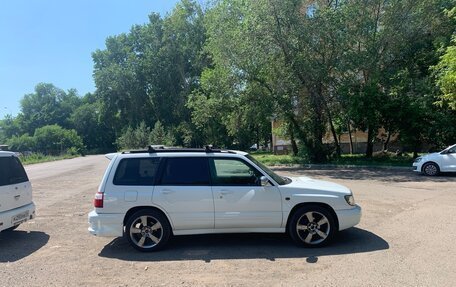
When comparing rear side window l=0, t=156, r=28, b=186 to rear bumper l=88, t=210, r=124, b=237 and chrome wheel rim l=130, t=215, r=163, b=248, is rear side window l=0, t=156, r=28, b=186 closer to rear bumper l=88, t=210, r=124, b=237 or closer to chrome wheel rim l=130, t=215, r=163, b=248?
rear bumper l=88, t=210, r=124, b=237

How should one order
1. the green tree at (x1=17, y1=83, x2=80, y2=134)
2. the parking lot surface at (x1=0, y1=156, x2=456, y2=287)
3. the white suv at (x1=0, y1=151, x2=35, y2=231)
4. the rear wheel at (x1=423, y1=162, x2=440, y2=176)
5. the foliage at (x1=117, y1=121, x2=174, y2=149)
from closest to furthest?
the parking lot surface at (x1=0, y1=156, x2=456, y2=287)
the white suv at (x1=0, y1=151, x2=35, y2=231)
the rear wheel at (x1=423, y1=162, x2=440, y2=176)
the foliage at (x1=117, y1=121, x2=174, y2=149)
the green tree at (x1=17, y1=83, x2=80, y2=134)

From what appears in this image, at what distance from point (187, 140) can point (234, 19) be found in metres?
34.6

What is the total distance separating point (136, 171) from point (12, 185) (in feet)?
9.60

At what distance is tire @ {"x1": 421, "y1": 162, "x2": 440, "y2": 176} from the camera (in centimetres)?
1735

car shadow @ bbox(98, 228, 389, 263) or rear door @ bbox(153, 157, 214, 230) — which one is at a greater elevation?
rear door @ bbox(153, 157, 214, 230)

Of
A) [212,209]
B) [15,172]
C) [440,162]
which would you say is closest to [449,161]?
[440,162]

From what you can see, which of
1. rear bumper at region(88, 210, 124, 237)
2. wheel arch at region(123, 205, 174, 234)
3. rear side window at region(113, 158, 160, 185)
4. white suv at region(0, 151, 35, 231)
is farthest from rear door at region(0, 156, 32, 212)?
wheel arch at region(123, 205, 174, 234)

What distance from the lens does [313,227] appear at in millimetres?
6832

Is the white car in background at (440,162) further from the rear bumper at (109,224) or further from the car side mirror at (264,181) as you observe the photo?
the rear bumper at (109,224)

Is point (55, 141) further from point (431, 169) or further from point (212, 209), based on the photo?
point (212, 209)

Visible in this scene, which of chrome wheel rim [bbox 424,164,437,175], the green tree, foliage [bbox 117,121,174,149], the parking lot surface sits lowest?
the parking lot surface

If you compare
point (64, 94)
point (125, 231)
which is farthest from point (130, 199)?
point (64, 94)

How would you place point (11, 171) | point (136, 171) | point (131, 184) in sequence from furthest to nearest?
point (11, 171), point (136, 171), point (131, 184)

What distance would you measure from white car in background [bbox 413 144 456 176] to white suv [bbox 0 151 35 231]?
1578cm
